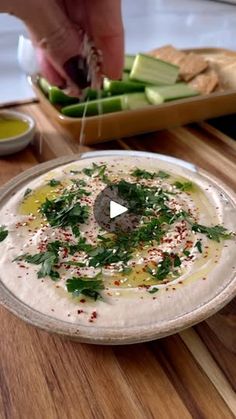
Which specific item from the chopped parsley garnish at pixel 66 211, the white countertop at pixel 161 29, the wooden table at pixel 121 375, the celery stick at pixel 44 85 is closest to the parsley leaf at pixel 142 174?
the chopped parsley garnish at pixel 66 211

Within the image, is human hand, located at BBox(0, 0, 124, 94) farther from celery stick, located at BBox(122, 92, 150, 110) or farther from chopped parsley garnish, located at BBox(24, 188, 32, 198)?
celery stick, located at BBox(122, 92, 150, 110)

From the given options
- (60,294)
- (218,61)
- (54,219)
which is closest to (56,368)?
(60,294)

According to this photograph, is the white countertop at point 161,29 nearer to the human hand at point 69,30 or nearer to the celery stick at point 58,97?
the celery stick at point 58,97

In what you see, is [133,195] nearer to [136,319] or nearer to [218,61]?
[136,319]

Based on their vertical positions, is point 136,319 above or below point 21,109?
above

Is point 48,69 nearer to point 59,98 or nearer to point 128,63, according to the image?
point 59,98

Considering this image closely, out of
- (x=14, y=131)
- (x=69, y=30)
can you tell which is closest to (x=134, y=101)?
(x=14, y=131)
